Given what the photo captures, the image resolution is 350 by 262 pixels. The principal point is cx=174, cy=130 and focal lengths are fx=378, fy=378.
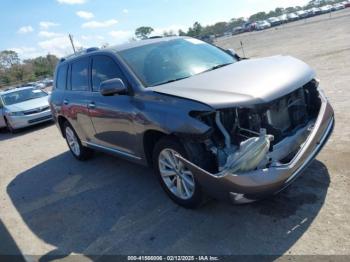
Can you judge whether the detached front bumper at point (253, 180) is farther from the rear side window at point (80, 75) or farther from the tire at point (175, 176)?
the rear side window at point (80, 75)

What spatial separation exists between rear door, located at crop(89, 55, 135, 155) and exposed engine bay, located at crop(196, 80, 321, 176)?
1.31 meters

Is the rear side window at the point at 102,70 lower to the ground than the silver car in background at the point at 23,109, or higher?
higher

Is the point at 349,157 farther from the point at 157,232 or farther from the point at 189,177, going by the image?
the point at 157,232

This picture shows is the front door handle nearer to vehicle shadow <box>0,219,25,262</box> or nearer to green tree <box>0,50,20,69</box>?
vehicle shadow <box>0,219,25,262</box>

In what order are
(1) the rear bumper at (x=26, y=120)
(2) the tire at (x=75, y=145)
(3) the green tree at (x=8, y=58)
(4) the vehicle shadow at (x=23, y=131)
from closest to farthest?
(2) the tire at (x=75, y=145)
(1) the rear bumper at (x=26, y=120)
(4) the vehicle shadow at (x=23, y=131)
(3) the green tree at (x=8, y=58)

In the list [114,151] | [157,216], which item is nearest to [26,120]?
[114,151]

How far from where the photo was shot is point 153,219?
438 cm

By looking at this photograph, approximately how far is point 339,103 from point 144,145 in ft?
14.0

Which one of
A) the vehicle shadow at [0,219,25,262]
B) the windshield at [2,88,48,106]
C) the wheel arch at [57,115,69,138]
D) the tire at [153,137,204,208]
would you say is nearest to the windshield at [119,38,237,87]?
the tire at [153,137,204,208]

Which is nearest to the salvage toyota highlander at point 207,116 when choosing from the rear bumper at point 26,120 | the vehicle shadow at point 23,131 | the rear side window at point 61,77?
the rear side window at point 61,77

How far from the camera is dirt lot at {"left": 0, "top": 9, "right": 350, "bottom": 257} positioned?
357cm

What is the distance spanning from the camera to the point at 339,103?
7090mm

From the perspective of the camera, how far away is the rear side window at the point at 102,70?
5.06 meters

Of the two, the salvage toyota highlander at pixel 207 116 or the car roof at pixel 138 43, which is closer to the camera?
the salvage toyota highlander at pixel 207 116
